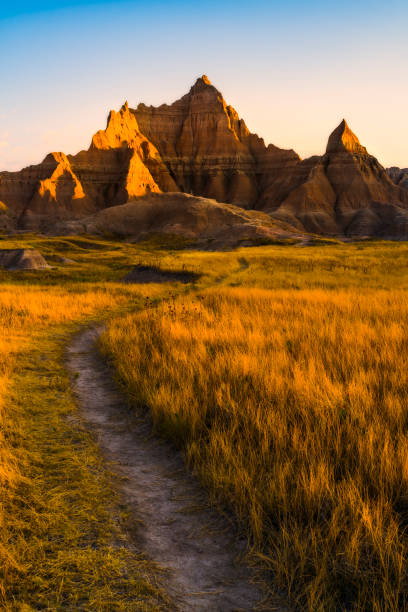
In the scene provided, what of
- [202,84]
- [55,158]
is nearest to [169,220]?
[55,158]

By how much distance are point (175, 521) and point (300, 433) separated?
5.64 feet

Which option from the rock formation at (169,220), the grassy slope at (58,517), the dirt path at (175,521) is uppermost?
the rock formation at (169,220)

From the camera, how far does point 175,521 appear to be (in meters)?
3.48

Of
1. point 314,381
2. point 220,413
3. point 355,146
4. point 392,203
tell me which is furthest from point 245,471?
point 355,146

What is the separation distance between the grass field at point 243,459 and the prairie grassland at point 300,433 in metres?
0.02

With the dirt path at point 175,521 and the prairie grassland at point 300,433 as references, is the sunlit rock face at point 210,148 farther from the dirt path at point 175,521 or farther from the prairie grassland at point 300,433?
the dirt path at point 175,521

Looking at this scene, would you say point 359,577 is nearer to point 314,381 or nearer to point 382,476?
point 382,476

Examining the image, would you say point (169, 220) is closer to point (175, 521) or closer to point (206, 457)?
point (206, 457)

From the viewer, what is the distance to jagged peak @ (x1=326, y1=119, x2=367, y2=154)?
5920 inches

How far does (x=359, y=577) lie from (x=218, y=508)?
134 cm

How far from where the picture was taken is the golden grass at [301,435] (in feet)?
8.86

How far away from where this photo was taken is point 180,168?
575 ft

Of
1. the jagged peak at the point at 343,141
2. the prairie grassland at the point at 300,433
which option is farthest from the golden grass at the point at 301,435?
the jagged peak at the point at 343,141

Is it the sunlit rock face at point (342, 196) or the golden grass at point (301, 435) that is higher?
the sunlit rock face at point (342, 196)
